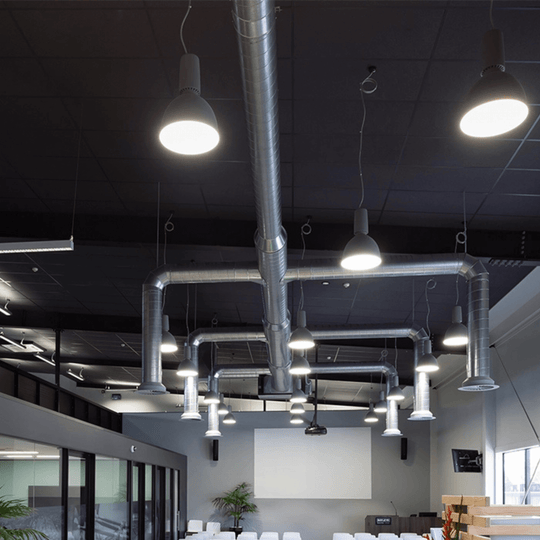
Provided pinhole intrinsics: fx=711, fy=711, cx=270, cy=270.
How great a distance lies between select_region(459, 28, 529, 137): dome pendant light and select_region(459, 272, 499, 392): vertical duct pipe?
15.9ft

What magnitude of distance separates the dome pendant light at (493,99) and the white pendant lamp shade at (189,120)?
3.87ft

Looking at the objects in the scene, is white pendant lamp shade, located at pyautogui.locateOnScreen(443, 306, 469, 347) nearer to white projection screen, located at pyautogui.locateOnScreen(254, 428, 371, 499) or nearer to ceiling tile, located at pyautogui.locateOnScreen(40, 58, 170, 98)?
ceiling tile, located at pyautogui.locateOnScreen(40, 58, 170, 98)

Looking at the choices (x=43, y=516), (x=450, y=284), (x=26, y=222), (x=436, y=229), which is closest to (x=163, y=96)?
(x=26, y=222)

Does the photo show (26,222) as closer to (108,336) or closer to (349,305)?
(349,305)

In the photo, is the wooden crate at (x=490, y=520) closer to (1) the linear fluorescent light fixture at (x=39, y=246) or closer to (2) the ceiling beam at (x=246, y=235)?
(2) the ceiling beam at (x=246, y=235)

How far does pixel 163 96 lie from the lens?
17.9ft

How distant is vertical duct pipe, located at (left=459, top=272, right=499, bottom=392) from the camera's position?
7.75m

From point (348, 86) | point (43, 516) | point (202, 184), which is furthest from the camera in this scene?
point (43, 516)

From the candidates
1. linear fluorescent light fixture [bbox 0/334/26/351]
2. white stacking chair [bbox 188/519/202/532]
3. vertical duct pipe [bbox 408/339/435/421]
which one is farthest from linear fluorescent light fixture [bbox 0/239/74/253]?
white stacking chair [bbox 188/519/202/532]

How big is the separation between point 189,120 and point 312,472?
1764 cm

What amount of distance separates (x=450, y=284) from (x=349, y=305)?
1964 millimetres

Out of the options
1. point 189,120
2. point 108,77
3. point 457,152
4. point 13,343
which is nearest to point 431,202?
point 457,152

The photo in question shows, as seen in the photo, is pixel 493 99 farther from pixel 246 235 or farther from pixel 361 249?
pixel 246 235

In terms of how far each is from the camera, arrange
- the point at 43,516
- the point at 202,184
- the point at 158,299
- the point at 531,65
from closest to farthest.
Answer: the point at 531,65 → the point at 202,184 → the point at 43,516 → the point at 158,299
